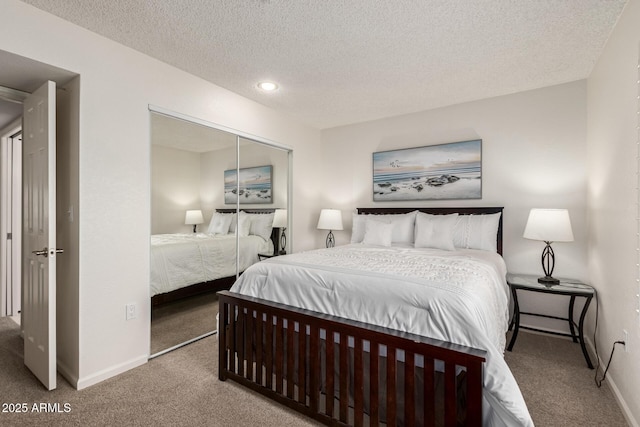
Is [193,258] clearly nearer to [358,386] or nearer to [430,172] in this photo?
[358,386]

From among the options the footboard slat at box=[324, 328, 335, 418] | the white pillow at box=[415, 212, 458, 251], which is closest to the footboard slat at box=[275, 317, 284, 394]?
the footboard slat at box=[324, 328, 335, 418]

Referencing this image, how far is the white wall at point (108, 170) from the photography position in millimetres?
2002

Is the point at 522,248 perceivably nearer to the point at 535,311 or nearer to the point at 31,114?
the point at 535,311

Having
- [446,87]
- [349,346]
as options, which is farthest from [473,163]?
[349,346]

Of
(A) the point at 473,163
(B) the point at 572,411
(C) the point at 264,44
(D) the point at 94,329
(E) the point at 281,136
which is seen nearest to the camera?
(B) the point at 572,411

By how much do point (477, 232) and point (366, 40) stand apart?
2137mm

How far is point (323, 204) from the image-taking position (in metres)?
4.59

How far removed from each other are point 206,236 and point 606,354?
134 inches

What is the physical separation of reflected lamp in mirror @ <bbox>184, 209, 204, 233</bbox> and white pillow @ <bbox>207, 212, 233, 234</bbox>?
13 centimetres

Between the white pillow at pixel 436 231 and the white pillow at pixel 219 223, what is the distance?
6.57 feet

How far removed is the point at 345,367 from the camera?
1.65 m

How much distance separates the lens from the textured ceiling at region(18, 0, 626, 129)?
1.91m

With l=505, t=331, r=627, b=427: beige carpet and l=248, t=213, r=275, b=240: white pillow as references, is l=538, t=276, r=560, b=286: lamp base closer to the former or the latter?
l=505, t=331, r=627, b=427: beige carpet

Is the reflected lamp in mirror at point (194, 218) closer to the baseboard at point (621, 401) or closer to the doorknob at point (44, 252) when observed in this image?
the doorknob at point (44, 252)
